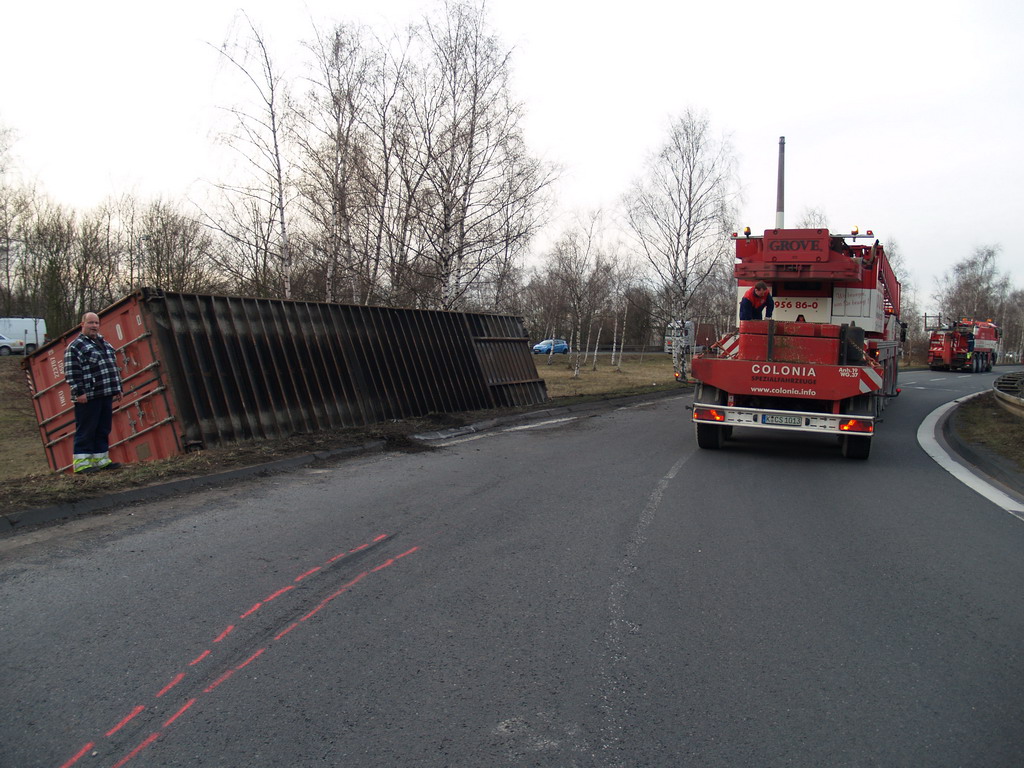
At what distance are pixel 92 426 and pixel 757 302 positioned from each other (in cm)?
928

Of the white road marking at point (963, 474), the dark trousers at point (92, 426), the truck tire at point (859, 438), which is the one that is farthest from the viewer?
the truck tire at point (859, 438)

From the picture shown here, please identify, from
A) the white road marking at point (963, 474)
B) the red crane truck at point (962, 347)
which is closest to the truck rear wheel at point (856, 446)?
the white road marking at point (963, 474)

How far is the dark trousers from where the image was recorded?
26.9 ft

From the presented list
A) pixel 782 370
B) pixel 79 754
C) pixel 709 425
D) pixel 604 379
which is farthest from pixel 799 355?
pixel 604 379

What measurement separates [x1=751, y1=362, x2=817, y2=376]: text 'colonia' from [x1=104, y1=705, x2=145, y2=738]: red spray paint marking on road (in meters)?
8.88

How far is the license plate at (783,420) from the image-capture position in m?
9.90

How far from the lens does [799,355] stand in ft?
33.2

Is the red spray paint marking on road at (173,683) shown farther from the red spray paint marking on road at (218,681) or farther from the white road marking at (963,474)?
the white road marking at (963,474)

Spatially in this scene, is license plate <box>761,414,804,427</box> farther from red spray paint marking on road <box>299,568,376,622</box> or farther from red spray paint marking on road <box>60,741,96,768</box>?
red spray paint marking on road <box>60,741,96,768</box>

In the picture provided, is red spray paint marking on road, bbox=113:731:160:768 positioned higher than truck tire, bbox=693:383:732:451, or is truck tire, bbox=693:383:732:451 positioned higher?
red spray paint marking on road, bbox=113:731:160:768

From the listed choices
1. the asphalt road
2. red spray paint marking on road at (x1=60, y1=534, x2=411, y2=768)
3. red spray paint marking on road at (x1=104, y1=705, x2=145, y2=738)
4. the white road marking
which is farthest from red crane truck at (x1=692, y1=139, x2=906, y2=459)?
red spray paint marking on road at (x1=104, y1=705, x2=145, y2=738)

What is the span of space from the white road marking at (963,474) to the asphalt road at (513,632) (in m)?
0.25

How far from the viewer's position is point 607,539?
18.6 ft

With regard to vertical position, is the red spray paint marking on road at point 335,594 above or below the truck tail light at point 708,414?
above
